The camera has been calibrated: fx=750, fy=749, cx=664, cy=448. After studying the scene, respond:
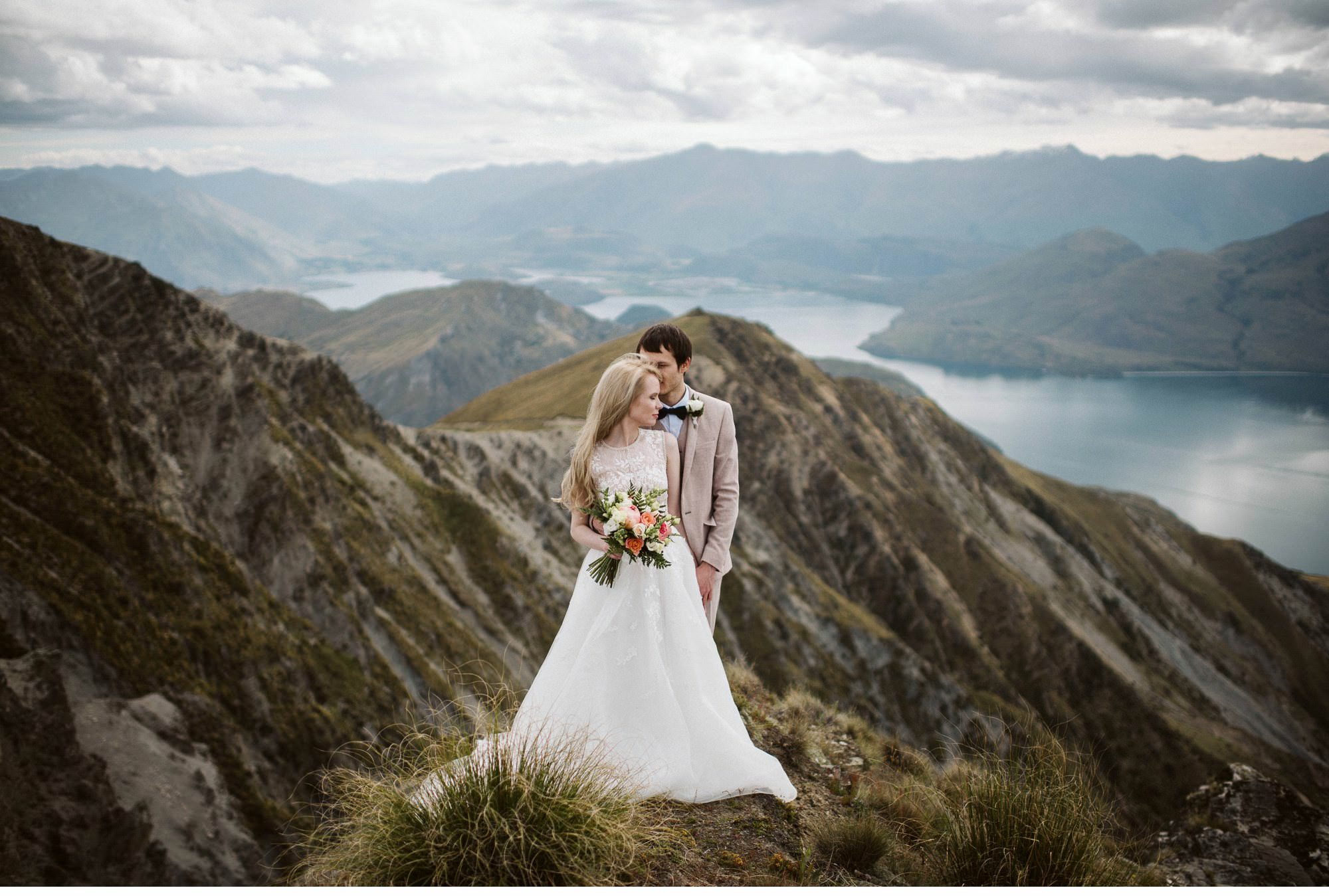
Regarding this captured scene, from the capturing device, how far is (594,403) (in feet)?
22.6

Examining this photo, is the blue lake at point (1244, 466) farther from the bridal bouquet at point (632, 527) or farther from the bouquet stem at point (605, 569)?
the bouquet stem at point (605, 569)

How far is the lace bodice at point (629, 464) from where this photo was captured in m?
7.01

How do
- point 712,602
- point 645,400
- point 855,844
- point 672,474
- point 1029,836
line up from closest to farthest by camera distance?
point 1029,836
point 855,844
point 645,400
point 672,474
point 712,602

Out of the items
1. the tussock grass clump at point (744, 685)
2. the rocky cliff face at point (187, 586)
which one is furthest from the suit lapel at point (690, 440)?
the tussock grass clump at point (744, 685)

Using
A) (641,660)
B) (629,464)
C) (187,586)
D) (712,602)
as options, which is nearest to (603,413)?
(629,464)

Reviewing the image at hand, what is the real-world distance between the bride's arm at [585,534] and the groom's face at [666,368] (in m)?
1.46

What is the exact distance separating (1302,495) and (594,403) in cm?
16866

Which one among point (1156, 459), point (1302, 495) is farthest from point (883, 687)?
point (1156, 459)

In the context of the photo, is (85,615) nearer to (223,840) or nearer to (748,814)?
(223,840)

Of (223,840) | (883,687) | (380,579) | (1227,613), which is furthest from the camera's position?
(1227,613)

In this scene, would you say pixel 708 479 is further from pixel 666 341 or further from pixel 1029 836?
pixel 1029 836

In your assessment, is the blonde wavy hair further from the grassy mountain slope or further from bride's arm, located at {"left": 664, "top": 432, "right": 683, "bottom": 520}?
the grassy mountain slope

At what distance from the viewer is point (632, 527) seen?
6.54 m

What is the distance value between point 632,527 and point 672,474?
0.94 metres
